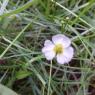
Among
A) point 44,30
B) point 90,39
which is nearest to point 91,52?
point 90,39

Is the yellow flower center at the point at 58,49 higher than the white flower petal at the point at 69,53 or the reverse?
higher

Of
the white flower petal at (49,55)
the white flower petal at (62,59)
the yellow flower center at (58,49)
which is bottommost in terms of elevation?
the white flower petal at (62,59)

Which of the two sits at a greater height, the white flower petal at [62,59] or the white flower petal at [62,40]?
the white flower petal at [62,40]

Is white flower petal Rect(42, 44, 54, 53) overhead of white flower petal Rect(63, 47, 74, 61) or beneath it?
overhead

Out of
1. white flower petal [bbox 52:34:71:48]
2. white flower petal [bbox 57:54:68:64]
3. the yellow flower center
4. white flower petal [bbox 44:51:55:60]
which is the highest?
white flower petal [bbox 52:34:71:48]

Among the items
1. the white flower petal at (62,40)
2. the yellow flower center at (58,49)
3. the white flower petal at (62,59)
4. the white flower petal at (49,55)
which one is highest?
the white flower petal at (62,40)

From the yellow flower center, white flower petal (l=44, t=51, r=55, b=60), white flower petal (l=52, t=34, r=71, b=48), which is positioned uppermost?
white flower petal (l=52, t=34, r=71, b=48)

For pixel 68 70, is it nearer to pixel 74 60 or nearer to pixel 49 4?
pixel 74 60

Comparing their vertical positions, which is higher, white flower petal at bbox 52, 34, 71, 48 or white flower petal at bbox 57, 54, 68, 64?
white flower petal at bbox 52, 34, 71, 48

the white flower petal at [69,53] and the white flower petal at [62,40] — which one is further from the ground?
the white flower petal at [62,40]
